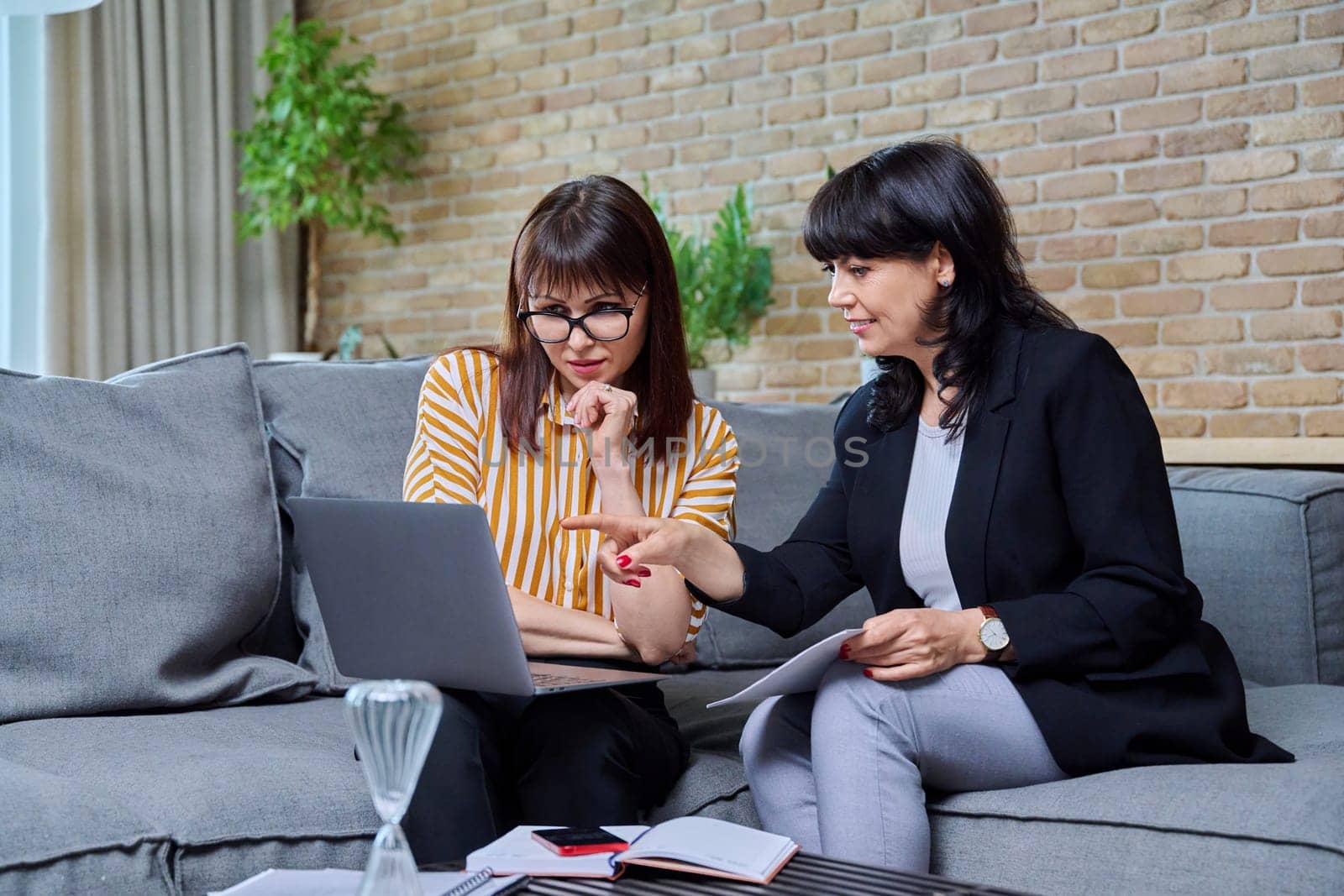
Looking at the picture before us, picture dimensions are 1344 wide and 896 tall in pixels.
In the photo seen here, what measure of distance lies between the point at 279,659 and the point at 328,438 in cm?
35

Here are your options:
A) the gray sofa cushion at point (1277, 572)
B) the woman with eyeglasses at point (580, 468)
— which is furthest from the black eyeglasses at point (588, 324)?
the gray sofa cushion at point (1277, 572)

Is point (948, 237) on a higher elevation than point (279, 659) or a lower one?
higher

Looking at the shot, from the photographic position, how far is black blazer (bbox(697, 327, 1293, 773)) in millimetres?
1418

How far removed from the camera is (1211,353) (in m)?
3.13

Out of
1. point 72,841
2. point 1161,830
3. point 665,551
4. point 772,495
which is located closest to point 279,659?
point 72,841

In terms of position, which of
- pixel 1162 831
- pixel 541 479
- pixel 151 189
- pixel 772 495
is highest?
pixel 151 189

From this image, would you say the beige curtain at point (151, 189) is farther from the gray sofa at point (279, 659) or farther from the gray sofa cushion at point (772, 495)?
the gray sofa cushion at point (772, 495)

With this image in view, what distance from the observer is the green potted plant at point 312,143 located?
405cm

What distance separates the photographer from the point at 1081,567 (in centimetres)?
154

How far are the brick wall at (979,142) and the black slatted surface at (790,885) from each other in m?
2.43

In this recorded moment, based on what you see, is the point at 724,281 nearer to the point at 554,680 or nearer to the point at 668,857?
the point at 554,680

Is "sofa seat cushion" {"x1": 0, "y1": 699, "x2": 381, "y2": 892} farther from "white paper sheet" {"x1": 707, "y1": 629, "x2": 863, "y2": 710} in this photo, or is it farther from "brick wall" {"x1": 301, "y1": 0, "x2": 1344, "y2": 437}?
"brick wall" {"x1": 301, "y1": 0, "x2": 1344, "y2": 437}

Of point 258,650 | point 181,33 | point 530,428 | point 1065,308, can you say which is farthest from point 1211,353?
point 181,33

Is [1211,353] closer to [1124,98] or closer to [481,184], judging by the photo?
[1124,98]
